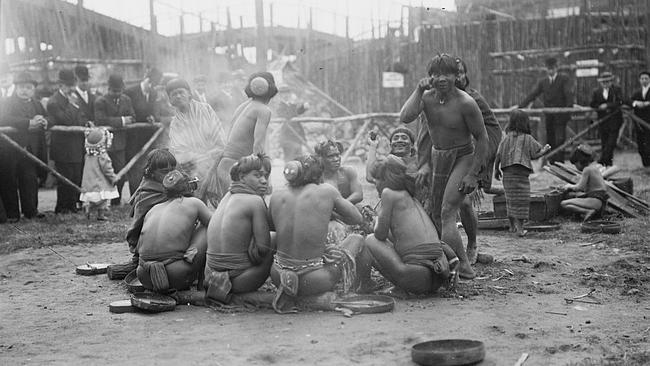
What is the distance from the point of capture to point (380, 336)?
507cm

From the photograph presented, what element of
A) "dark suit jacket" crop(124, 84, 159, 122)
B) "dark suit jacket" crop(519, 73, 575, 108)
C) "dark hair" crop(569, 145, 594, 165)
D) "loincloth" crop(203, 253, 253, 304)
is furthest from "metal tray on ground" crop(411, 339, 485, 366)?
"dark suit jacket" crop(519, 73, 575, 108)

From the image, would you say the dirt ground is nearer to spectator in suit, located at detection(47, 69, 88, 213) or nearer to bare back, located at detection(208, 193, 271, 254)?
bare back, located at detection(208, 193, 271, 254)

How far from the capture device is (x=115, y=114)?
495 inches

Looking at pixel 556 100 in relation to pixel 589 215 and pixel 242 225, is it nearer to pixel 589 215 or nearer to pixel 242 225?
pixel 589 215

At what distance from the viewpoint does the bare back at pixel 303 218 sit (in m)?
5.90

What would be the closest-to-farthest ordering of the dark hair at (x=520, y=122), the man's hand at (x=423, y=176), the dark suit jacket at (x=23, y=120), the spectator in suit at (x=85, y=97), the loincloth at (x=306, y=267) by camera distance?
the loincloth at (x=306, y=267) → the man's hand at (x=423, y=176) → the dark hair at (x=520, y=122) → the dark suit jacket at (x=23, y=120) → the spectator in suit at (x=85, y=97)

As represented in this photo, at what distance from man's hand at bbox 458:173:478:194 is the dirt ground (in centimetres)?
83

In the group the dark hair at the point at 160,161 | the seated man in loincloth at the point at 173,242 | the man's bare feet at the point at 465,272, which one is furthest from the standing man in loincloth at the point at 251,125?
the man's bare feet at the point at 465,272

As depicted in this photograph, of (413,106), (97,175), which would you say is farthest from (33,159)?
(413,106)

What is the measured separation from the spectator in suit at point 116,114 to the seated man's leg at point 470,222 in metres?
6.87

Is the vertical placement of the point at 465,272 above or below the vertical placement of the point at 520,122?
below

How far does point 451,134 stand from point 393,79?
15.9m

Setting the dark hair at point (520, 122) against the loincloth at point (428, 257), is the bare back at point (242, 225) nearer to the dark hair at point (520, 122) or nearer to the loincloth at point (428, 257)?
the loincloth at point (428, 257)

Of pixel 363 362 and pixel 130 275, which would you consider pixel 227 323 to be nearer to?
pixel 363 362
